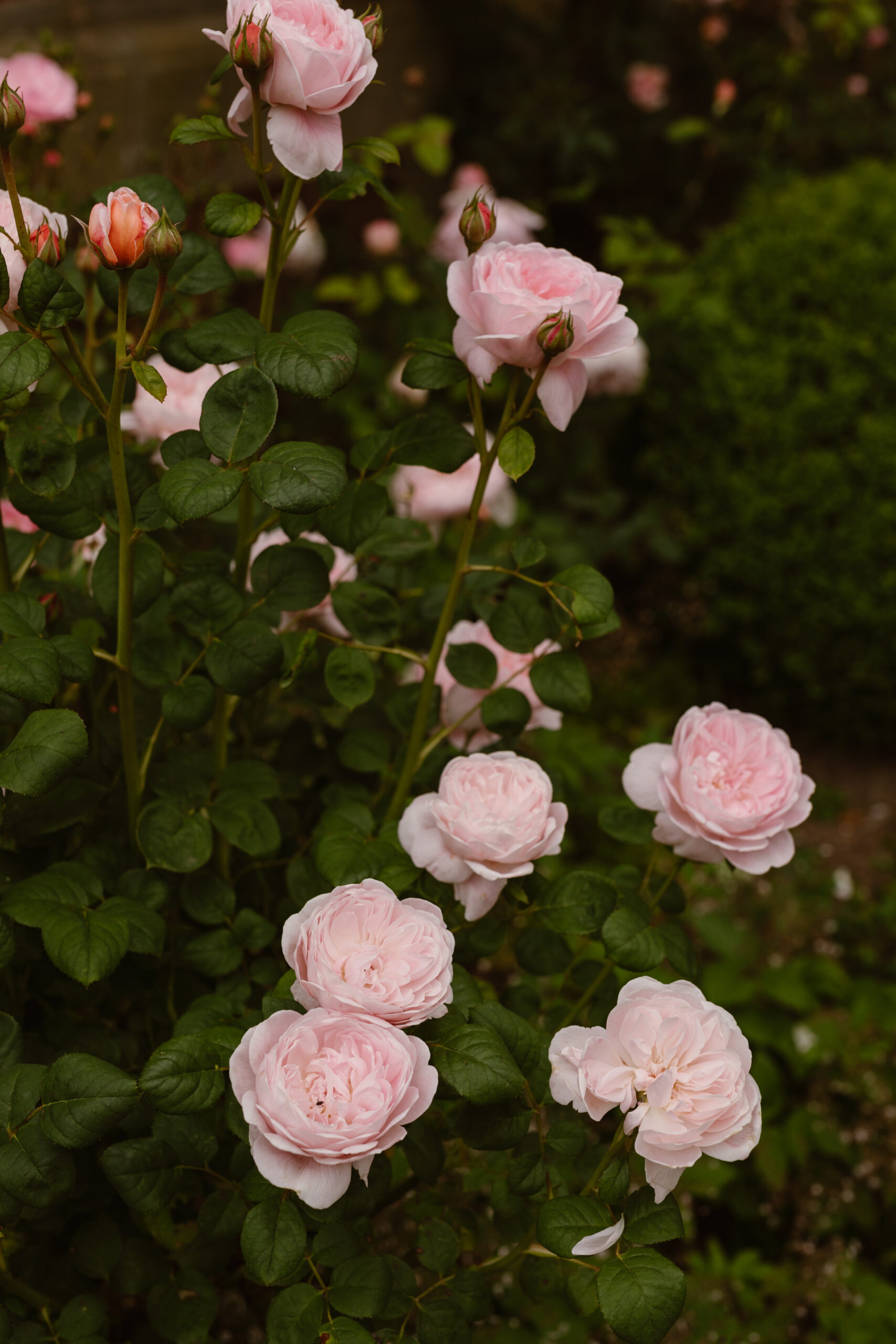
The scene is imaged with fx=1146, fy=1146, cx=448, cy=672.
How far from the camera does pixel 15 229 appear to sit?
2.71 feet

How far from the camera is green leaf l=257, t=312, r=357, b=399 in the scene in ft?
2.62

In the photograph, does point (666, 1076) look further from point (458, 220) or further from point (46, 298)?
point (458, 220)

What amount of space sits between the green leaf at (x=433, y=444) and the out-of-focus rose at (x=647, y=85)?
118 inches

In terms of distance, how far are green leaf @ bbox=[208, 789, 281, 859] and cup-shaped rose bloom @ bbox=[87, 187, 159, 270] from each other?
1.45ft

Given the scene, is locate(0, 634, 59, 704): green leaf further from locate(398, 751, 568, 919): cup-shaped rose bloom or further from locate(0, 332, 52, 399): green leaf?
locate(398, 751, 568, 919): cup-shaped rose bloom

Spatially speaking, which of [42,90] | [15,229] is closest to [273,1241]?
[15,229]

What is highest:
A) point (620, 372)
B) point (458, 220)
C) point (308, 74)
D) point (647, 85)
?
point (308, 74)

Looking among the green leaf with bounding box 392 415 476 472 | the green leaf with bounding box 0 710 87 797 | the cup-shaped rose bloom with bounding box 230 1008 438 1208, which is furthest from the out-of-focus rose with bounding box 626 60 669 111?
the cup-shaped rose bloom with bounding box 230 1008 438 1208

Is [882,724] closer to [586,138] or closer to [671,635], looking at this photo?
[671,635]

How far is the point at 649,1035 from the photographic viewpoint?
0.78m

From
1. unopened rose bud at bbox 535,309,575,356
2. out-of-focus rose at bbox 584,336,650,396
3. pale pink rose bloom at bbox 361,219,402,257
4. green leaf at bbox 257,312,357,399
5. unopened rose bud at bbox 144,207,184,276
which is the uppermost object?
unopened rose bud at bbox 144,207,184,276

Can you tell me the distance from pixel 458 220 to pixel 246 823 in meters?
1.53

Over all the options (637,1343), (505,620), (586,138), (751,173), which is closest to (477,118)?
(586,138)

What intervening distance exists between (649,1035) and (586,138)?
320 cm
